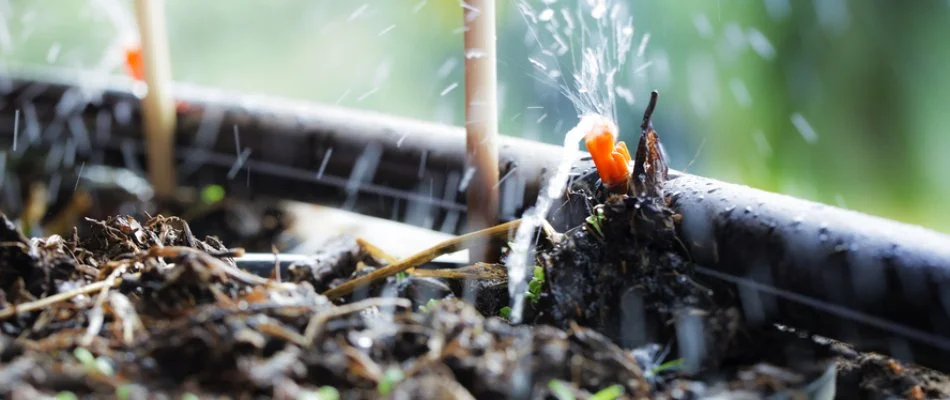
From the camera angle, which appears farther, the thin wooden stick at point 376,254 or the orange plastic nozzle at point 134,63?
the orange plastic nozzle at point 134,63

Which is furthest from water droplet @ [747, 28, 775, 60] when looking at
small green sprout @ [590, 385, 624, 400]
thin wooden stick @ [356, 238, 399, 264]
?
small green sprout @ [590, 385, 624, 400]

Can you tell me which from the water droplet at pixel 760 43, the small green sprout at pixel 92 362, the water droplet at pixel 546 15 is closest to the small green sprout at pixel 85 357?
the small green sprout at pixel 92 362

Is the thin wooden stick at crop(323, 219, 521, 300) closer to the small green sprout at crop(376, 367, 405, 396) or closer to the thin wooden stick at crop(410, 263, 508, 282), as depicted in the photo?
the thin wooden stick at crop(410, 263, 508, 282)

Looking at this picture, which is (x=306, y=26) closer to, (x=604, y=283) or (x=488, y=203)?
(x=488, y=203)

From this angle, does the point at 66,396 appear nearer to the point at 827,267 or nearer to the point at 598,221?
the point at 598,221

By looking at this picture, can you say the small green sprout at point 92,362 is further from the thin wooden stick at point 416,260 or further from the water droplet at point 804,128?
the water droplet at point 804,128

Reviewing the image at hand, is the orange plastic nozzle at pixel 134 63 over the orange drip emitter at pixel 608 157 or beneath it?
over

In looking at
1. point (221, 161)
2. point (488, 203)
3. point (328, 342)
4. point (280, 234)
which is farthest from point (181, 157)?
point (328, 342)
